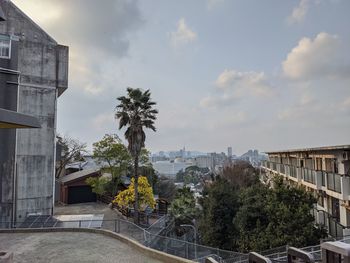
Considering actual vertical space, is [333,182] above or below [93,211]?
above

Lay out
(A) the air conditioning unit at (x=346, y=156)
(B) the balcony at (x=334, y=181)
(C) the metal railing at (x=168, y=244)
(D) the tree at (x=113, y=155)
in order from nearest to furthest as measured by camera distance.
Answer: (C) the metal railing at (x=168, y=244) → (A) the air conditioning unit at (x=346, y=156) → (B) the balcony at (x=334, y=181) → (D) the tree at (x=113, y=155)

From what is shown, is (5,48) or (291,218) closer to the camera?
(291,218)

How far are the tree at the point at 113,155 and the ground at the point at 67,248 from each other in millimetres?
15752

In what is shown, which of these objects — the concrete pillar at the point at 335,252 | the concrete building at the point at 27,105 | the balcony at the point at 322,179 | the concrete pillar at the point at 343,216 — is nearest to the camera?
the concrete pillar at the point at 335,252

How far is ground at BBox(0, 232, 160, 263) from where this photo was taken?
40.2 ft

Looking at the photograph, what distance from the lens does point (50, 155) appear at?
988 inches

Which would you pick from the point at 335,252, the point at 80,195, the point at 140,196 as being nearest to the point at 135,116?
the point at 140,196

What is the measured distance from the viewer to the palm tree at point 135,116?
87.9 feet

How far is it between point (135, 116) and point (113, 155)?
7.22m

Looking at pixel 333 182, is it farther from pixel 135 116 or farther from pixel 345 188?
pixel 135 116

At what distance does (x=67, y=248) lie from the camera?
45.2ft

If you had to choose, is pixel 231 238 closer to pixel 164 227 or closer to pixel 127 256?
pixel 164 227

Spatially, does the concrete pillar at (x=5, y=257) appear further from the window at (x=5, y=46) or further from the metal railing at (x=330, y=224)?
the window at (x=5, y=46)

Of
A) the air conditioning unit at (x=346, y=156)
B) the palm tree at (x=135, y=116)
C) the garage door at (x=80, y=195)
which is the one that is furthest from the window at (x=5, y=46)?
the air conditioning unit at (x=346, y=156)
